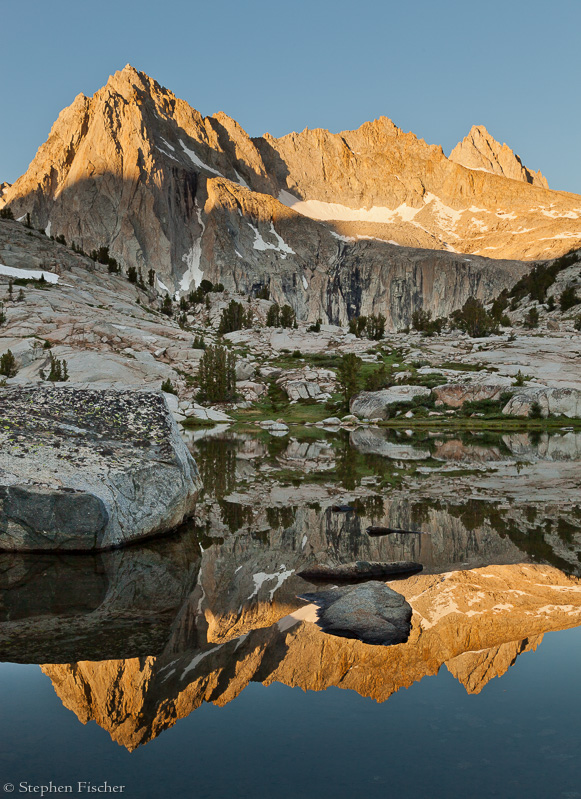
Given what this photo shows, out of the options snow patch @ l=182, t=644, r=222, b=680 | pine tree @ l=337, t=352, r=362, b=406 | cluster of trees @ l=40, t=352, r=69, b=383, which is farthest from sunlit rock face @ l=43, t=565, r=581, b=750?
cluster of trees @ l=40, t=352, r=69, b=383

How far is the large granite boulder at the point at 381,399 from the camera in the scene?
5525 cm

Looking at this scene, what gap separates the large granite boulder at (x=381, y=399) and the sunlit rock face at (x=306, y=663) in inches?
1833

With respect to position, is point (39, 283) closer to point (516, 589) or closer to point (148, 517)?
point (148, 517)

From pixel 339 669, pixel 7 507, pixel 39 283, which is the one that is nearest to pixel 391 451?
pixel 7 507

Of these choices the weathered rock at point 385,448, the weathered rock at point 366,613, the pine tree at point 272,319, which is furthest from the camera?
the pine tree at point 272,319

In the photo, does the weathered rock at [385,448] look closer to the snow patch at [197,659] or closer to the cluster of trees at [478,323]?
the snow patch at [197,659]

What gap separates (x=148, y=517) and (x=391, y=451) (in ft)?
69.0

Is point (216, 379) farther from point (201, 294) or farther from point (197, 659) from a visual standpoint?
point (201, 294)

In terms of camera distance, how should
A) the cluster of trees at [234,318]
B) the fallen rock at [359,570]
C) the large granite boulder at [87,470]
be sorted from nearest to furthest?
the fallen rock at [359,570] → the large granite boulder at [87,470] → the cluster of trees at [234,318]

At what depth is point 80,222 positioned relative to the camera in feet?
640

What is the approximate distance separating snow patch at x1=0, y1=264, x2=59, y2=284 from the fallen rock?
92336 mm

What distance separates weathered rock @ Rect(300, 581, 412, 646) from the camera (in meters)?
7.62

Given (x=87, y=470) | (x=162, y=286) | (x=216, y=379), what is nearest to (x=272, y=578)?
(x=87, y=470)

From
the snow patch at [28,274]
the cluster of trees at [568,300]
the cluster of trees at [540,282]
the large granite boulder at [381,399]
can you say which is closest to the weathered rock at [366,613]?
the large granite boulder at [381,399]
